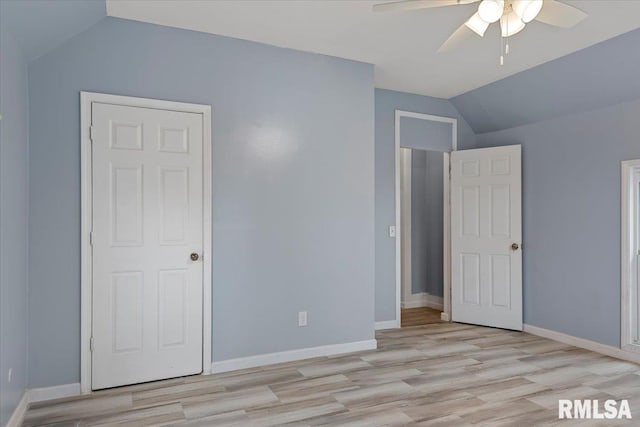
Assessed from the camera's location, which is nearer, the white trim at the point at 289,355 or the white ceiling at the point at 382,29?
the white ceiling at the point at 382,29

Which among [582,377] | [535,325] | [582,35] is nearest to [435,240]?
[535,325]

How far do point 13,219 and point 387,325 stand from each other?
3.71m

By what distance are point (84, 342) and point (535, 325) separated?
4409 mm

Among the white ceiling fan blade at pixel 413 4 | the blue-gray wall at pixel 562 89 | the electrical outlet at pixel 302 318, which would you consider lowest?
the electrical outlet at pixel 302 318

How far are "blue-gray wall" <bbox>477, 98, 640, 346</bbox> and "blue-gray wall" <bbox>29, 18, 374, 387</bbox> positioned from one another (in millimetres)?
1990

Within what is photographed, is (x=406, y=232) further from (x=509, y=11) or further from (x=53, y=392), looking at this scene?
(x=53, y=392)

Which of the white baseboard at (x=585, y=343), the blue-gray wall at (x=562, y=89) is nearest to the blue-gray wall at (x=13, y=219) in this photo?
the blue-gray wall at (x=562, y=89)

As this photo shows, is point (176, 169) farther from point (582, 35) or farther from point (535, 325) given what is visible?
point (535, 325)

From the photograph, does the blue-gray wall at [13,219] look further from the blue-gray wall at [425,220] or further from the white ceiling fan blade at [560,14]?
the blue-gray wall at [425,220]

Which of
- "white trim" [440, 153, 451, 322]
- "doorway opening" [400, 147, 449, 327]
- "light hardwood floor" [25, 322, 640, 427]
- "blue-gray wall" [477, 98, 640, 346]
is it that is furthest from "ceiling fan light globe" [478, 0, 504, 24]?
"doorway opening" [400, 147, 449, 327]

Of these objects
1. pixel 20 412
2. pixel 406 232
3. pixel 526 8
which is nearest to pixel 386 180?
pixel 406 232

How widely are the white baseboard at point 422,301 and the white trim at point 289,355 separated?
207 cm

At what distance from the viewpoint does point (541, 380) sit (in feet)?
10.8

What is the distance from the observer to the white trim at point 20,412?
98.7 inches
